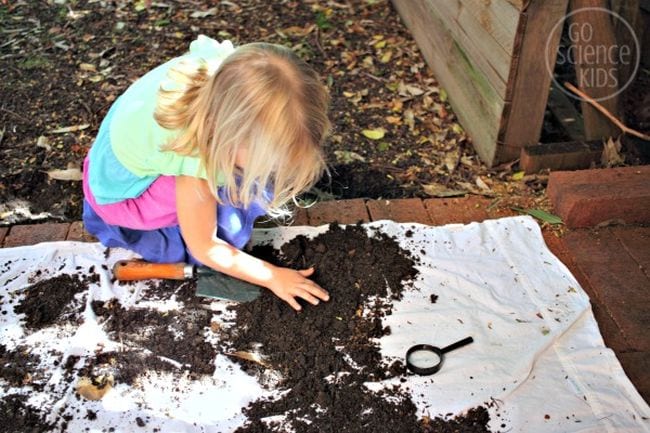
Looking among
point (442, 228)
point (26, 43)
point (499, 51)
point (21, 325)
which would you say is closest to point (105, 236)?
point (21, 325)

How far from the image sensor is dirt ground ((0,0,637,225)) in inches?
122

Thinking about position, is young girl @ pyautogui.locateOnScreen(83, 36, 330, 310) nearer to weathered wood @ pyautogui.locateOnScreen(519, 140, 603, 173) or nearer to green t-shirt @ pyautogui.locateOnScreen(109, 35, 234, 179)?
green t-shirt @ pyautogui.locateOnScreen(109, 35, 234, 179)

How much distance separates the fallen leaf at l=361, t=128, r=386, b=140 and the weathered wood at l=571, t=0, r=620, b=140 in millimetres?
1015

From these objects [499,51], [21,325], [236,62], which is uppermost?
[236,62]

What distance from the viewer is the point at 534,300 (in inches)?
97.1

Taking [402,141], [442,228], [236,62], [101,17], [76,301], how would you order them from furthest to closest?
[101,17] → [402,141] → [442,228] → [76,301] → [236,62]

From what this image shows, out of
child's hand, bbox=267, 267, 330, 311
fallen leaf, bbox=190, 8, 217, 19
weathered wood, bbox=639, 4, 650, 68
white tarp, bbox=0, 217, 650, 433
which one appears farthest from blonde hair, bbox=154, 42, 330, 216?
fallen leaf, bbox=190, 8, 217, 19

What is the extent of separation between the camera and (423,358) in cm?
224

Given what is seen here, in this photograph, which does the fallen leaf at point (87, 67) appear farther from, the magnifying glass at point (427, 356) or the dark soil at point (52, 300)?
→ the magnifying glass at point (427, 356)

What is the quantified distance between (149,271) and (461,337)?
3.95 ft

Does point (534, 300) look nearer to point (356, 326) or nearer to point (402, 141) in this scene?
point (356, 326)

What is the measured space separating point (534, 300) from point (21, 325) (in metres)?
1.91

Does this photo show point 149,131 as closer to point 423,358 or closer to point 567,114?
point 423,358

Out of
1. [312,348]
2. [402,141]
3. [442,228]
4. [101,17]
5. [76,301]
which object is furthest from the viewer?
[101,17]
